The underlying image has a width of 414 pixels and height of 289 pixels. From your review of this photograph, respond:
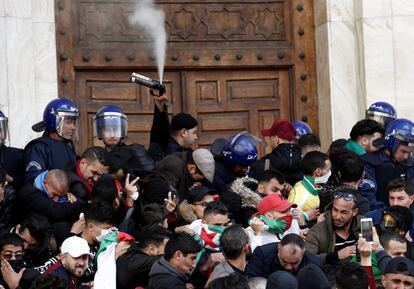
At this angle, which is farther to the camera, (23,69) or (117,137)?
(23,69)

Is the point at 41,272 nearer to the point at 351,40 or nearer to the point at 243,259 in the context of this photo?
the point at 243,259

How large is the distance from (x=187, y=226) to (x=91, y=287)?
128 cm

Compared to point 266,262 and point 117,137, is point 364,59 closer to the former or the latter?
point 117,137

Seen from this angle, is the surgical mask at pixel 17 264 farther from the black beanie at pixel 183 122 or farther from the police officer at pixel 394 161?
the police officer at pixel 394 161

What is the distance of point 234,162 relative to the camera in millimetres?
16469

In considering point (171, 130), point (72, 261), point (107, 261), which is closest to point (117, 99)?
point (171, 130)

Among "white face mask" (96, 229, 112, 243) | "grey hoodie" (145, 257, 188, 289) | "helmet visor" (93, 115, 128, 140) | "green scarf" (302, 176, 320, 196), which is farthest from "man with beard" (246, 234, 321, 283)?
"helmet visor" (93, 115, 128, 140)

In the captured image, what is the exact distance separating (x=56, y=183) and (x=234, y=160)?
2.18 m

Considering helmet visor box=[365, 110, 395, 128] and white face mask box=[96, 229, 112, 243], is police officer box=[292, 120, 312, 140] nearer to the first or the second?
helmet visor box=[365, 110, 395, 128]

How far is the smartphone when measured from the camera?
1427 cm

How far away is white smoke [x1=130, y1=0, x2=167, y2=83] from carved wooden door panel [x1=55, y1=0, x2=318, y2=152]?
0.09 meters

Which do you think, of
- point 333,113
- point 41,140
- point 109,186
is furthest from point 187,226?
point 333,113

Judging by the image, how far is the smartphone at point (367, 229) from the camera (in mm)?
14266

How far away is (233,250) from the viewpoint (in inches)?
550
